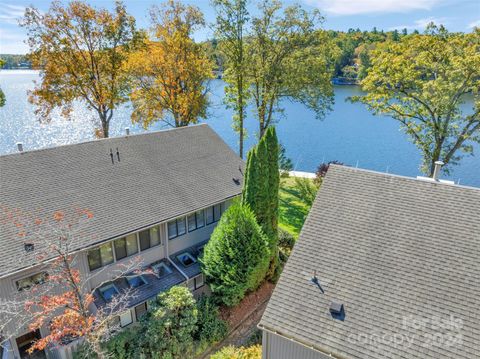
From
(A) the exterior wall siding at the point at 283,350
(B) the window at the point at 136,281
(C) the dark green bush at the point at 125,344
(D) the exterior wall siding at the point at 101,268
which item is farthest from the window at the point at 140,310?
(A) the exterior wall siding at the point at 283,350

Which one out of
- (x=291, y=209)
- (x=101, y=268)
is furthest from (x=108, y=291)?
(x=291, y=209)

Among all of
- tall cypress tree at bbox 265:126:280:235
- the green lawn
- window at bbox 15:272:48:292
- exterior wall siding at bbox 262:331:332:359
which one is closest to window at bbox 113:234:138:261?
window at bbox 15:272:48:292

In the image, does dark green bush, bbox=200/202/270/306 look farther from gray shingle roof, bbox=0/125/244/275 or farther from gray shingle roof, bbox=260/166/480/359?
gray shingle roof, bbox=260/166/480/359

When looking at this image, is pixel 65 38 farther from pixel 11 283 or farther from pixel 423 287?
pixel 423 287

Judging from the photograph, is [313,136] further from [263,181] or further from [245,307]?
[245,307]

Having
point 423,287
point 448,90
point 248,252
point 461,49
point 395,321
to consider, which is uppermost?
point 461,49

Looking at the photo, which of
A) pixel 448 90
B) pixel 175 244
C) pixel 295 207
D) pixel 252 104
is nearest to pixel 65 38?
pixel 252 104
